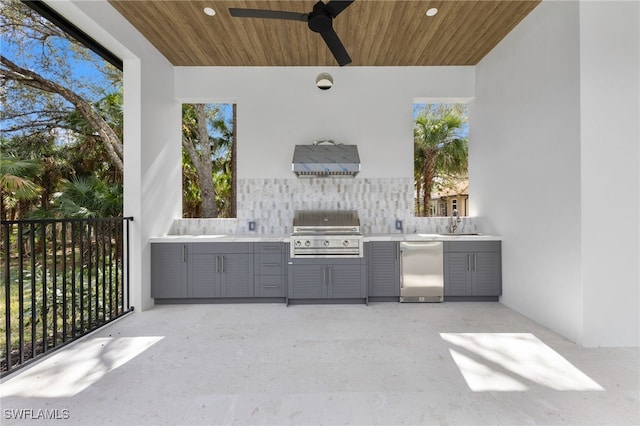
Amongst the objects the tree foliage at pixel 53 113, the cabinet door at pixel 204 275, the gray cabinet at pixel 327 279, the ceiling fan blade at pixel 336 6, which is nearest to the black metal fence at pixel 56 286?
the cabinet door at pixel 204 275

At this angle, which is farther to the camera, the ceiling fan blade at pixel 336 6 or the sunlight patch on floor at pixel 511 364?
the ceiling fan blade at pixel 336 6

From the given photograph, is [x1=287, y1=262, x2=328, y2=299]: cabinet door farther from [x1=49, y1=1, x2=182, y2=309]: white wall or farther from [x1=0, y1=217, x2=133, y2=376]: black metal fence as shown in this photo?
[x1=0, y1=217, x2=133, y2=376]: black metal fence

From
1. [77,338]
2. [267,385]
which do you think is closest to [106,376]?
[77,338]

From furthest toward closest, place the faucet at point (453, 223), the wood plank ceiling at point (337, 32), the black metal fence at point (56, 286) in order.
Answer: the faucet at point (453, 223) < the wood plank ceiling at point (337, 32) < the black metal fence at point (56, 286)

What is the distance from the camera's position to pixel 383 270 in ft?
12.2

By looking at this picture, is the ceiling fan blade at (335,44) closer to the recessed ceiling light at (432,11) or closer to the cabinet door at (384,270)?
the recessed ceiling light at (432,11)

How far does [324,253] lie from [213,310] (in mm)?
1513

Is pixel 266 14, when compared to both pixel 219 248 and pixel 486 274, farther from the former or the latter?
pixel 486 274

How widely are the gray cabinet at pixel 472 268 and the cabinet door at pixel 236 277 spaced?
258cm

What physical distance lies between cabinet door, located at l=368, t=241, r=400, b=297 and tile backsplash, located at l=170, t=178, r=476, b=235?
57cm

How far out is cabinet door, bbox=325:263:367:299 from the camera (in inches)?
142

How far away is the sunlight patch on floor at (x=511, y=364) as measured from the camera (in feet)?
6.28

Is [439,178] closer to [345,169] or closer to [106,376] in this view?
[345,169]

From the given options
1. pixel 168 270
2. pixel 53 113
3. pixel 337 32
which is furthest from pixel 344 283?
pixel 53 113
